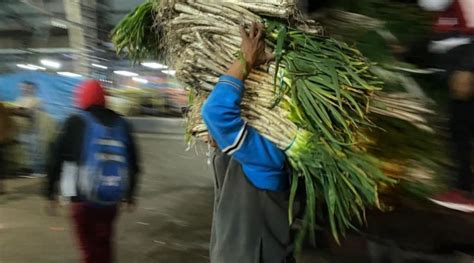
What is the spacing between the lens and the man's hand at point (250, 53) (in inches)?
83.9

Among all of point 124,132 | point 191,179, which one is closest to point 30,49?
point 191,179

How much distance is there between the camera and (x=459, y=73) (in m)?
2.11

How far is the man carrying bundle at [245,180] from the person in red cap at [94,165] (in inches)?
56.4

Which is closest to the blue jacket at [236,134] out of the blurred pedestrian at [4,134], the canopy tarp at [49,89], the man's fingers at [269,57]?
the man's fingers at [269,57]

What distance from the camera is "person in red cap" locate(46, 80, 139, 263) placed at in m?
3.65

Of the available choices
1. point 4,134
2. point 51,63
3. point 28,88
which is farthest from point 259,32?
point 51,63

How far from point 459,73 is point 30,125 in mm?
6737

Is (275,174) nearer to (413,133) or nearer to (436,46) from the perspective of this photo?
(413,133)

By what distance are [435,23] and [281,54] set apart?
1.93 ft

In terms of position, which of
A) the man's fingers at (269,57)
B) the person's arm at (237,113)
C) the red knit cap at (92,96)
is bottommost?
the red knit cap at (92,96)

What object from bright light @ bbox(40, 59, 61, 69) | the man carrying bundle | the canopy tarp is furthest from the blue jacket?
bright light @ bbox(40, 59, 61, 69)

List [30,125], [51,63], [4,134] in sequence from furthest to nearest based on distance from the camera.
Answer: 1. [51,63]
2. [30,125]
3. [4,134]

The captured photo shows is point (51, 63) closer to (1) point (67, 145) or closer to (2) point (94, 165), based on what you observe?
(1) point (67, 145)

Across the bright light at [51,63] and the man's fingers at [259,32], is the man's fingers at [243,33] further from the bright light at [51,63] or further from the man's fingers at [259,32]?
the bright light at [51,63]
